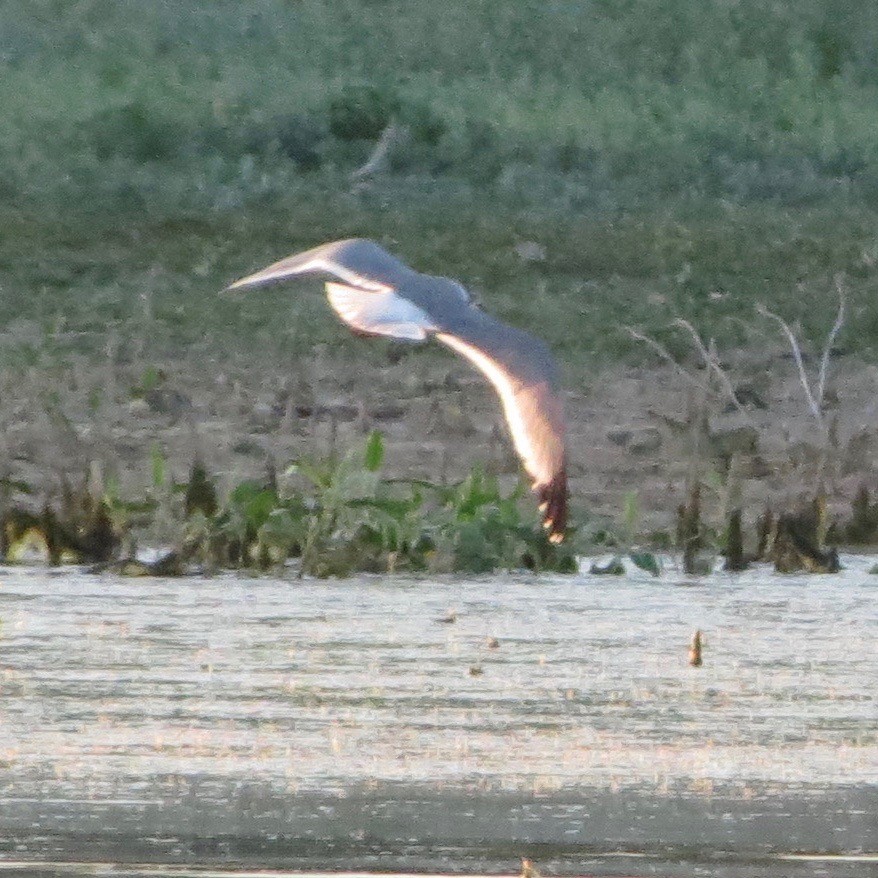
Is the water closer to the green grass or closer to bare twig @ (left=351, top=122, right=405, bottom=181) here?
the green grass

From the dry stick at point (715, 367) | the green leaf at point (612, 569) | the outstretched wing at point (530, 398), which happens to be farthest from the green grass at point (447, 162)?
the outstretched wing at point (530, 398)

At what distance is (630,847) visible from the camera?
630 cm

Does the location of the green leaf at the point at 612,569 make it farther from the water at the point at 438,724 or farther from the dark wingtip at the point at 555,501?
the dark wingtip at the point at 555,501

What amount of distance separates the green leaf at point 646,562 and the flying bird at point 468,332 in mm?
1847

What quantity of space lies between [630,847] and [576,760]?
0.82m

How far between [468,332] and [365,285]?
0.41 meters

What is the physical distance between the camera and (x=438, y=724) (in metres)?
7.47

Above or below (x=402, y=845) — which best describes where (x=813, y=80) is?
above

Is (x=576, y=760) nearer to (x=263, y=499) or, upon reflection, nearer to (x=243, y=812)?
(x=243, y=812)

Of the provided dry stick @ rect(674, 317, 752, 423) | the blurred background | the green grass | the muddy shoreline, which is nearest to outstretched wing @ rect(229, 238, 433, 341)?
the muddy shoreline

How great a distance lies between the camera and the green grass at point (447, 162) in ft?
48.2

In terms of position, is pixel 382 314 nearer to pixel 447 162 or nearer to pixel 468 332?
pixel 468 332

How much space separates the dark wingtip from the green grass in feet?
19.5

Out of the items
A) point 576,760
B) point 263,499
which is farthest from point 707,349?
point 576,760
